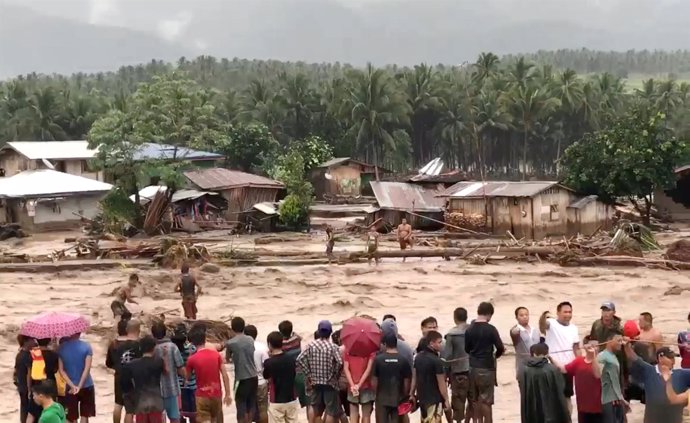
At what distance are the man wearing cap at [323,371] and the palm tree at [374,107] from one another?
51.3 metres

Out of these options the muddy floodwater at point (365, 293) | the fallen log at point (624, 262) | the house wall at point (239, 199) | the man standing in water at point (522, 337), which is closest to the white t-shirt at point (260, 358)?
the man standing in water at point (522, 337)

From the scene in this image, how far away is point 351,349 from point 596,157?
1148 inches

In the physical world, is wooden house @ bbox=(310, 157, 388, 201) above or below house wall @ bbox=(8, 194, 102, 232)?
above

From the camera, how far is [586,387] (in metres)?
7.93

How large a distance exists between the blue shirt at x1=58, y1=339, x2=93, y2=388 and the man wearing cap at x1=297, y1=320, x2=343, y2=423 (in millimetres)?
2320

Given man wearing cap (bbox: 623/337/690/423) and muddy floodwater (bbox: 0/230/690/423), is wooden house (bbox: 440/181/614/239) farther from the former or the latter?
man wearing cap (bbox: 623/337/690/423)

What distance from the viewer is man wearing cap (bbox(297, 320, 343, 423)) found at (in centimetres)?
855

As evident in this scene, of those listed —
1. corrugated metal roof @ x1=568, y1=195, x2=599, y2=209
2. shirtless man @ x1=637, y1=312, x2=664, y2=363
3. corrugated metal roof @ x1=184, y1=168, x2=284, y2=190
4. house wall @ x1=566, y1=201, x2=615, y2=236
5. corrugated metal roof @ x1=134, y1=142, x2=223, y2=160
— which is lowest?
shirtless man @ x1=637, y1=312, x2=664, y2=363

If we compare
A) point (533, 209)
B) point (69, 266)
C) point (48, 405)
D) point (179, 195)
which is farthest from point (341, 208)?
point (48, 405)

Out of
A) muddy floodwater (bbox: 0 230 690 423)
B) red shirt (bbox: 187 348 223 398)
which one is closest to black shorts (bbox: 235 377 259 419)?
red shirt (bbox: 187 348 223 398)

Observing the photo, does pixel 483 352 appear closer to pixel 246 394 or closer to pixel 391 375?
pixel 391 375

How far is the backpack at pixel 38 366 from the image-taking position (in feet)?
28.0

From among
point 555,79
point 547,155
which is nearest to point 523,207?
point 555,79

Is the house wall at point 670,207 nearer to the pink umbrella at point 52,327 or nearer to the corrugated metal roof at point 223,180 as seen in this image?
the corrugated metal roof at point 223,180
